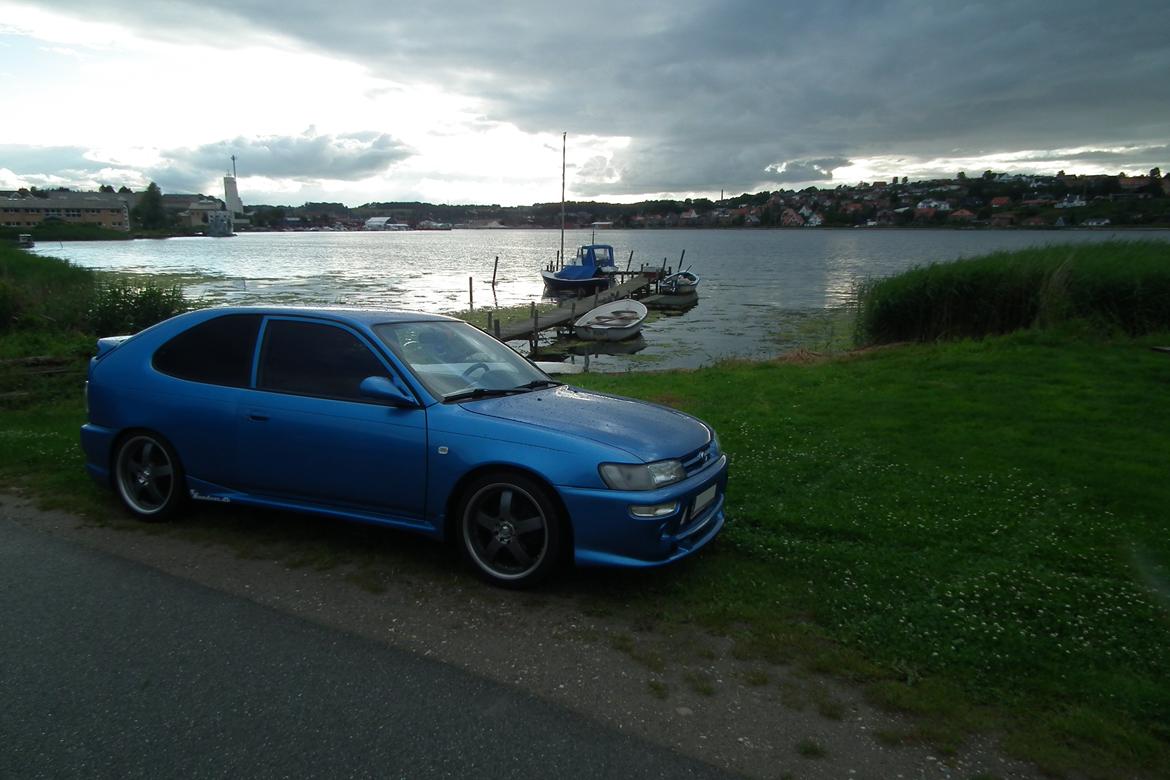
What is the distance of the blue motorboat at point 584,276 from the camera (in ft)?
161

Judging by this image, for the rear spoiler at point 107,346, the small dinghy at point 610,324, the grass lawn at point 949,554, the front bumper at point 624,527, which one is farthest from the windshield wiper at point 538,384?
the small dinghy at point 610,324

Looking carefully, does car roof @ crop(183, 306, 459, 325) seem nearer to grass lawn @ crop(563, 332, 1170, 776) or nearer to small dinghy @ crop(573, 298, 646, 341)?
grass lawn @ crop(563, 332, 1170, 776)

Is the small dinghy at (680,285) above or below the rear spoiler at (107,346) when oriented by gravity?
below

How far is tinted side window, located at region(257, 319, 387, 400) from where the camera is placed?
4984mm

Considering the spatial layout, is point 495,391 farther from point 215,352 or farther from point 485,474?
point 215,352

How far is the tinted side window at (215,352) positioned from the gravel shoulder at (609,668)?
1.17 meters

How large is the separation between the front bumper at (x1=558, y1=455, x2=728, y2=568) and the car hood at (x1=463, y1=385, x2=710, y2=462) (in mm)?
246

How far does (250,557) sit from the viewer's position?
5.02m

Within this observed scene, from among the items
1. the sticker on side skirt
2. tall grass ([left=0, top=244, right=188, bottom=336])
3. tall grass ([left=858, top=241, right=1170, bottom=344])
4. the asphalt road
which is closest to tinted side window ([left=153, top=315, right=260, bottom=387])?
the sticker on side skirt

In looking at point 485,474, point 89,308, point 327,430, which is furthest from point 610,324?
point 485,474

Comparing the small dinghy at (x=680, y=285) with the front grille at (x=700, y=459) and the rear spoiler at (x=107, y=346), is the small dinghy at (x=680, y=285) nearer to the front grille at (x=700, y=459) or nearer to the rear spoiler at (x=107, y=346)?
the rear spoiler at (x=107, y=346)

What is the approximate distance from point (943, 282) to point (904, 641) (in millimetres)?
15929

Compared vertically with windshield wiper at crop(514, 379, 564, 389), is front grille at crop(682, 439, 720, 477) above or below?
below

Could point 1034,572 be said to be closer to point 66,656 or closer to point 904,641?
point 904,641
